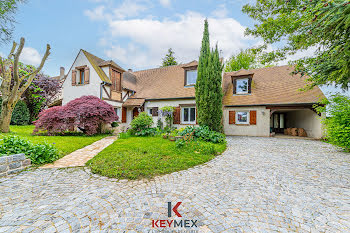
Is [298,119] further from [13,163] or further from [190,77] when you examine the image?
[13,163]

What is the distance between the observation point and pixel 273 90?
1202 cm

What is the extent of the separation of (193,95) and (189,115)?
1684 mm

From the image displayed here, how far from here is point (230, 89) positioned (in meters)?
13.3

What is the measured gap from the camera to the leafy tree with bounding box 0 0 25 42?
761 cm

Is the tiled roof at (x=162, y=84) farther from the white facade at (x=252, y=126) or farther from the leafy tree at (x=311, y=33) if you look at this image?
the leafy tree at (x=311, y=33)

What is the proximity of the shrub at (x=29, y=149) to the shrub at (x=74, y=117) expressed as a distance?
467cm

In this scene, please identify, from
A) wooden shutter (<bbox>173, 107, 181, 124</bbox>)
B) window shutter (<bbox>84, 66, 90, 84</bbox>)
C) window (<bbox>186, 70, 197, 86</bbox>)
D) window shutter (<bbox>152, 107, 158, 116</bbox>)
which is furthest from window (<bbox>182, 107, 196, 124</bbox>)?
window shutter (<bbox>84, 66, 90, 84</bbox>)

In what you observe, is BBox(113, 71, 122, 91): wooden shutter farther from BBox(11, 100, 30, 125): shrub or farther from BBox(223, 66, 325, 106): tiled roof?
BBox(223, 66, 325, 106): tiled roof

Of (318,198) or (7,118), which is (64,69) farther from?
(318,198)

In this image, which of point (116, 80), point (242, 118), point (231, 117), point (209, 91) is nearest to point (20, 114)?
point (116, 80)

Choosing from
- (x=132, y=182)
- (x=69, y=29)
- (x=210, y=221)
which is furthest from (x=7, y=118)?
(x=210, y=221)

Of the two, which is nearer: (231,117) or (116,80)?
(231,117)

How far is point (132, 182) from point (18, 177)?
107 inches

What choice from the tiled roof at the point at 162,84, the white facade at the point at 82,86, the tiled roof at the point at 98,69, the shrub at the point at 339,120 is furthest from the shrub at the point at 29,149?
the shrub at the point at 339,120
